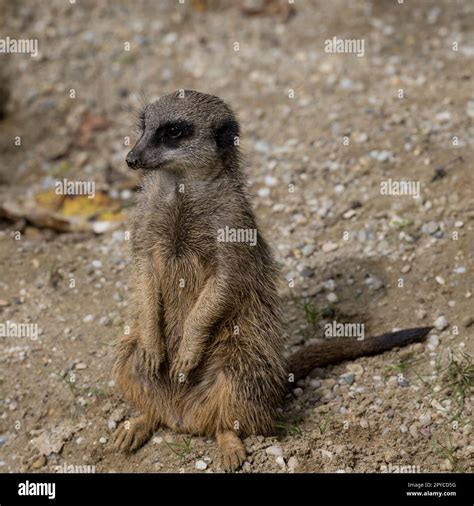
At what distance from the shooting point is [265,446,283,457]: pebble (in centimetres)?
346

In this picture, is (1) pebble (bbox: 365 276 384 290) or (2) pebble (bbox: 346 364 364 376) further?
(1) pebble (bbox: 365 276 384 290)

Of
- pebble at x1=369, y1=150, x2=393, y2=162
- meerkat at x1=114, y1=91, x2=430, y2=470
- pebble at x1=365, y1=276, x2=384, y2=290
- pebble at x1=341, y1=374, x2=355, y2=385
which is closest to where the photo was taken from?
meerkat at x1=114, y1=91, x2=430, y2=470

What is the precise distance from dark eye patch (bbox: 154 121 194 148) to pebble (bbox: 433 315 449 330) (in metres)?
1.65

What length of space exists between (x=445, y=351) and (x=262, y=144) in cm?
259

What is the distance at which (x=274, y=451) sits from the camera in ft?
11.4

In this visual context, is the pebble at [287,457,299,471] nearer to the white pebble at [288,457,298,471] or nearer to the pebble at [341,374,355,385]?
the white pebble at [288,457,298,471]

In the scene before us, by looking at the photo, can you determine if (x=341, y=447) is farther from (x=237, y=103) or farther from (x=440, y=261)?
(x=237, y=103)

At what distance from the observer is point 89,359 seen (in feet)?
14.1

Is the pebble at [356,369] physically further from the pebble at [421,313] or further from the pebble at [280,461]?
the pebble at [280,461]

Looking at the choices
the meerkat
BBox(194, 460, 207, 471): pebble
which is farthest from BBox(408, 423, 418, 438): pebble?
BBox(194, 460, 207, 471): pebble

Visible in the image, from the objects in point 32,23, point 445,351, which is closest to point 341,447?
point 445,351

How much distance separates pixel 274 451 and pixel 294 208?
2.11 metres

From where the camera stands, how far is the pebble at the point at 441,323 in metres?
4.07

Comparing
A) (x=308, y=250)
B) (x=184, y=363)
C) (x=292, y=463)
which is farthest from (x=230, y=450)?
(x=308, y=250)
